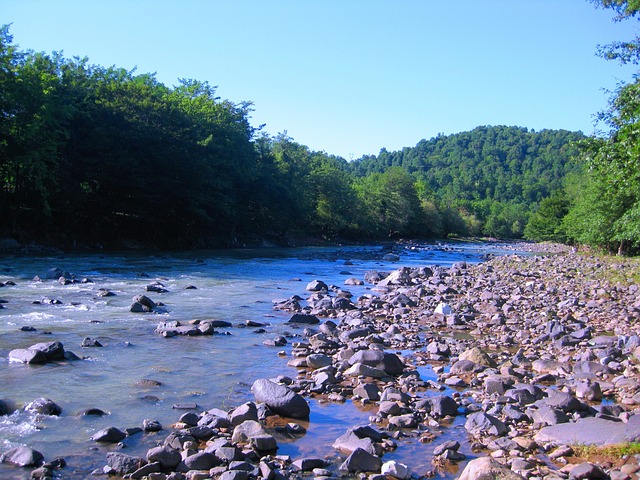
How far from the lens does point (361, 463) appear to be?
5.42 m

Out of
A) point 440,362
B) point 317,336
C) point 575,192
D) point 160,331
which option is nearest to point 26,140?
point 160,331

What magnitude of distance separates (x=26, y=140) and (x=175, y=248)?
1624 centimetres

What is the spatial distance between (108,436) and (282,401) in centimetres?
217

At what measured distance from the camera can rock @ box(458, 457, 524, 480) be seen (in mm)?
4910

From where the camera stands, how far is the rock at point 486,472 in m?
4.91

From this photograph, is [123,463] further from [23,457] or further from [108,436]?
[23,457]

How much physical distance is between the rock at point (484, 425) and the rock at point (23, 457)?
15.6 feet

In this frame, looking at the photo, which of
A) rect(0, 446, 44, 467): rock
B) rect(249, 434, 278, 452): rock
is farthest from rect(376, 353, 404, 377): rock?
rect(0, 446, 44, 467): rock

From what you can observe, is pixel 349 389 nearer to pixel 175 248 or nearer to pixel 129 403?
pixel 129 403

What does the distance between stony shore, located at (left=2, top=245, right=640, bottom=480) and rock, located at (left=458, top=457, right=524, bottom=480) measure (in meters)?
0.01

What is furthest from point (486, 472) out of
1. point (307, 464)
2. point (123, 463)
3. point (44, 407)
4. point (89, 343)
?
point (89, 343)

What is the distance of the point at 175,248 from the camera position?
46969 mm

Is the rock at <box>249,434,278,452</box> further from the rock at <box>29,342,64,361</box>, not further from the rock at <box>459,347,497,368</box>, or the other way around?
the rock at <box>29,342,64,361</box>

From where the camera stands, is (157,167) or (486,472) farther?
(157,167)
